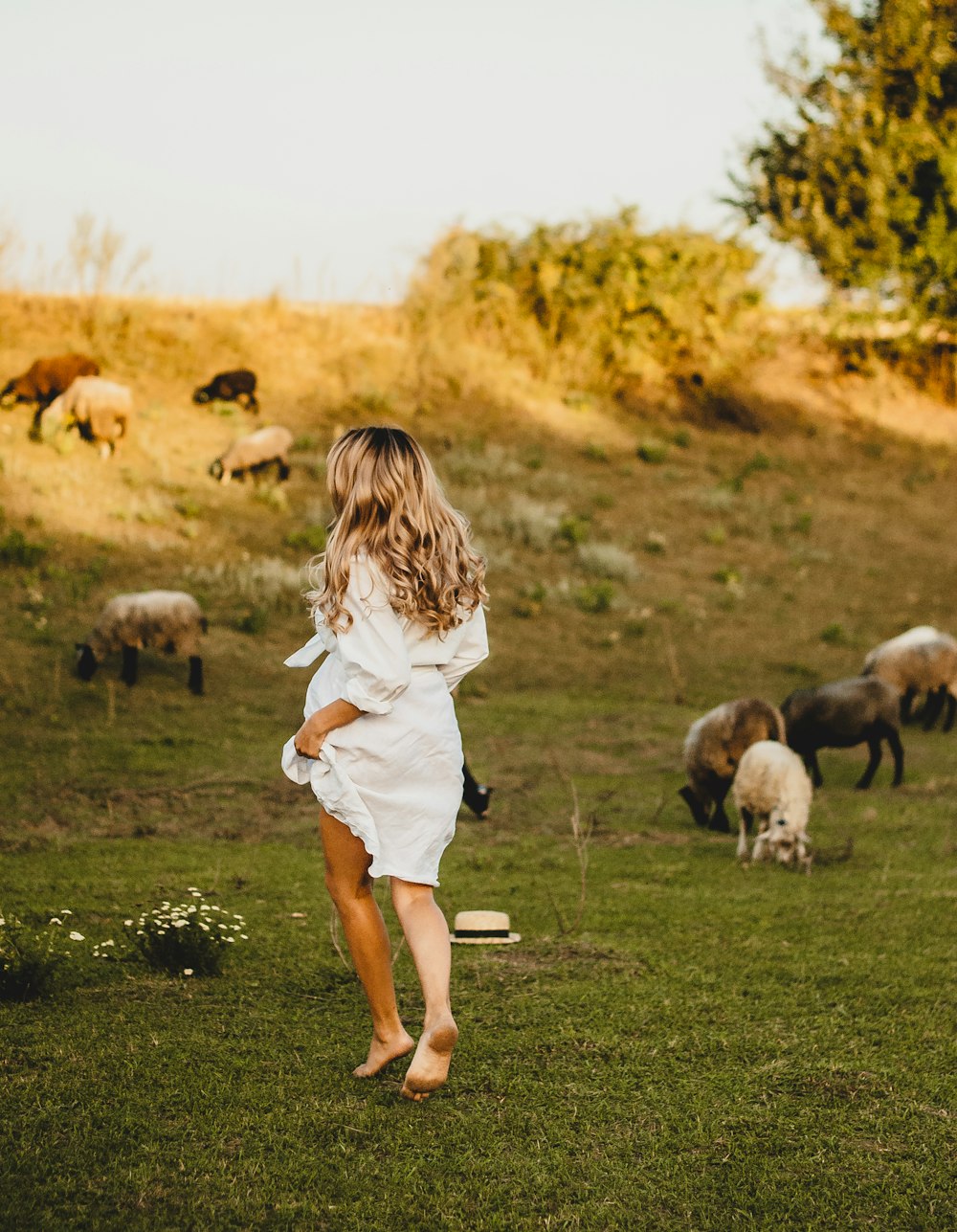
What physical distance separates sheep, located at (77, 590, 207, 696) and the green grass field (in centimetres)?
25

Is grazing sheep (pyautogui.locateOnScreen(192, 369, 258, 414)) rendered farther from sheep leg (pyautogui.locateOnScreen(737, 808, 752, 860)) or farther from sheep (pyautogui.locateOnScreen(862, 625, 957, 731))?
sheep leg (pyautogui.locateOnScreen(737, 808, 752, 860))

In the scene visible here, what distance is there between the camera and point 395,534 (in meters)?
3.52

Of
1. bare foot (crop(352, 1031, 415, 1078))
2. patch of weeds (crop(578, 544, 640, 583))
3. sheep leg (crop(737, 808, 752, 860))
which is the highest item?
bare foot (crop(352, 1031, 415, 1078))

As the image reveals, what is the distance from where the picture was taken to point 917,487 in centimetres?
2580

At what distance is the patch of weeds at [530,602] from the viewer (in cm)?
1680

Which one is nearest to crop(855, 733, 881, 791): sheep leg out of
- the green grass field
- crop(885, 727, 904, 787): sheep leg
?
crop(885, 727, 904, 787): sheep leg

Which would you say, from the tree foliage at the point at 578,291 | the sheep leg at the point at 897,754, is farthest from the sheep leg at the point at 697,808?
the tree foliage at the point at 578,291

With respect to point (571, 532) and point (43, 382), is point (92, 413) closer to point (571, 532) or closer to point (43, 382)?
point (43, 382)

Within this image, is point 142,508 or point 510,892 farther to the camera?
point 142,508

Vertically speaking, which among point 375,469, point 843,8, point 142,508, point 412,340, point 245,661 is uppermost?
point 843,8

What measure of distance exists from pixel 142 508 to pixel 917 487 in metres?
16.8

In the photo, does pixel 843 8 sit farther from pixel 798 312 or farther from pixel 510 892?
pixel 510 892

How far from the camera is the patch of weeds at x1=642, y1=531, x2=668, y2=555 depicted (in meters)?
20.5

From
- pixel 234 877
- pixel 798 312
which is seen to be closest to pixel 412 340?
pixel 798 312
